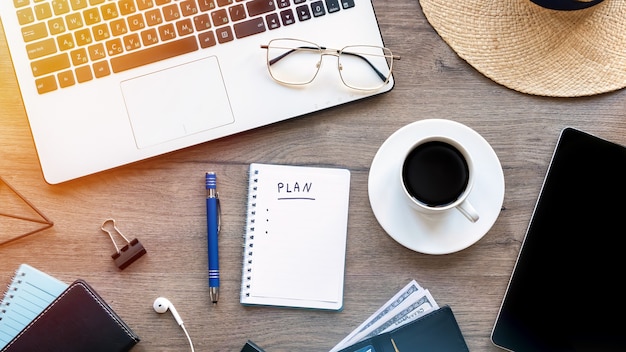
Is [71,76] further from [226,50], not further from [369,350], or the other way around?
[369,350]

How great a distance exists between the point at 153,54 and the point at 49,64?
0.14m

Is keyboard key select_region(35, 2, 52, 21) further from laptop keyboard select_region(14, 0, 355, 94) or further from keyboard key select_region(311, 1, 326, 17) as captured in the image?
keyboard key select_region(311, 1, 326, 17)

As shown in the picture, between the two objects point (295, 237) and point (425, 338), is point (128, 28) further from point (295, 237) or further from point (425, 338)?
point (425, 338)

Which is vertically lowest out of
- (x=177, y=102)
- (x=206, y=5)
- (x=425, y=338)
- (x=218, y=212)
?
(x=425, y=338)

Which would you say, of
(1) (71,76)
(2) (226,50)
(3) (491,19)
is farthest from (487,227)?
(1) (71,76)

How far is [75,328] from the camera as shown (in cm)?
78

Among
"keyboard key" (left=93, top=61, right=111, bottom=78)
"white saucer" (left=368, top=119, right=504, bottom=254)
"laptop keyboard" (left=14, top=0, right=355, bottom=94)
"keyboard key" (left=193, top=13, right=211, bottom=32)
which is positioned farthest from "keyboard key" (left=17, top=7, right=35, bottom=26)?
"white saucer" (left=368, top=119, right=504, bottom=254)

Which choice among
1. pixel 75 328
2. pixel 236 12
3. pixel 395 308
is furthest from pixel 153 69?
pixel 395 308

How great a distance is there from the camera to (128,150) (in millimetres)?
812

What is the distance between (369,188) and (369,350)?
0.70 feet

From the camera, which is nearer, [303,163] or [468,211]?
[468,211]

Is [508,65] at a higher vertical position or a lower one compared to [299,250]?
higher

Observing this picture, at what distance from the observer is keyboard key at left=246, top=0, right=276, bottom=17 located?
81cm

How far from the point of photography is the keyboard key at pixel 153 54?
80 centimetres
